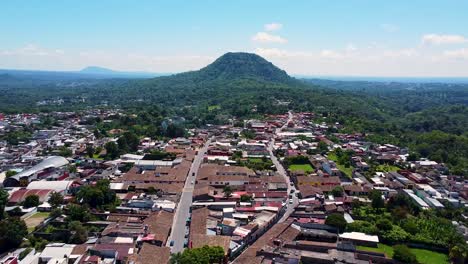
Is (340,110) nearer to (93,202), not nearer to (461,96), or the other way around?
→ (93,202)

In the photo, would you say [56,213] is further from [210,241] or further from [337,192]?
[337,192]

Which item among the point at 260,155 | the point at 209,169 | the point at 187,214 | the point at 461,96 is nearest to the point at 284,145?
the point at 260,155

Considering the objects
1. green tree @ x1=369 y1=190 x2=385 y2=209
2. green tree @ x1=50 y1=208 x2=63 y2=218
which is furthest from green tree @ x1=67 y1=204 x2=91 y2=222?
green tree @ x1=369 y1=190 x2=385 y2=209

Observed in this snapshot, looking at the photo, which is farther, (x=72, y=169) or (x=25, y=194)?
(x=72, y=169)

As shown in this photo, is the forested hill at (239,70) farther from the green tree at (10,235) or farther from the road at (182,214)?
the green tree at (10,235)

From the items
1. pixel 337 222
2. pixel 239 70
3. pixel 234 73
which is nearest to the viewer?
pixel 337 222

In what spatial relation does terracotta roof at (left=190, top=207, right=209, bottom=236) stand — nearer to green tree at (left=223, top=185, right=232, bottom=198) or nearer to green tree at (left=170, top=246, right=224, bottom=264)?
Answer: green tree at (left=170, top=246, right=224, bottom=264)

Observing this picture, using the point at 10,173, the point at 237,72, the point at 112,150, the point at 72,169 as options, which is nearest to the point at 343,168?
the point at 112,150

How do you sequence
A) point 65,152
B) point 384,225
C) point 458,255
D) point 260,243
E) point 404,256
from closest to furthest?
point 404,256 < point 458,255 < point 260,243 < point 384,225 < point 65,152
